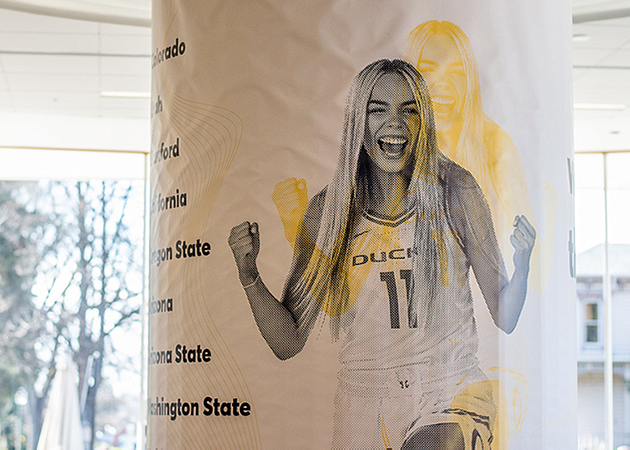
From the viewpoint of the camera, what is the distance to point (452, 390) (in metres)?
1.17

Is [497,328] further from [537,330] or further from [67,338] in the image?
[67,338]

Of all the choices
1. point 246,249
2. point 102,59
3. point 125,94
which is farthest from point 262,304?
point 125,94

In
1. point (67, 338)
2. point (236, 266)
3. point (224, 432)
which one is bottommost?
point (67, 338)

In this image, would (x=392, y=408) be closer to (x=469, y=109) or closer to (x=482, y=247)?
(x=482, y=247)

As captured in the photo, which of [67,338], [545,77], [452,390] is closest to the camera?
[452,390]

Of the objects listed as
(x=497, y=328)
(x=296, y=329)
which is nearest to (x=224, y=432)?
(x=296, y=329)

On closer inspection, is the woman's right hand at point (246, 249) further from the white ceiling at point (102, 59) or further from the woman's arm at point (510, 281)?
the white ceiling at point (102, 59)

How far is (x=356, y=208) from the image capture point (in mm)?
1191

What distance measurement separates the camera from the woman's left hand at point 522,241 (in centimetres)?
125

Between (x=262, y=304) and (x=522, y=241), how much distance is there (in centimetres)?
46

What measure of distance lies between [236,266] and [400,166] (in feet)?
1.05

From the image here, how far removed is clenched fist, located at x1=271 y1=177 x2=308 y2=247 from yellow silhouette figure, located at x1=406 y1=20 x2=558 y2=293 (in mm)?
241

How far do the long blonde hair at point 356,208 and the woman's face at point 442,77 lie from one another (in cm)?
1

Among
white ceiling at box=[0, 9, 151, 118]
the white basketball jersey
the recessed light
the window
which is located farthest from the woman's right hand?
the window
